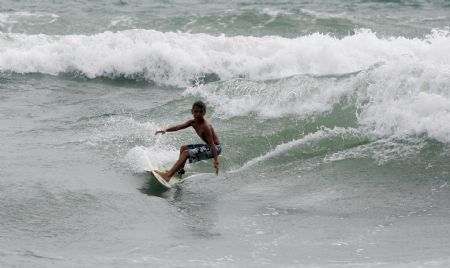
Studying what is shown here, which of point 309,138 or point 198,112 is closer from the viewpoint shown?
point 198,112

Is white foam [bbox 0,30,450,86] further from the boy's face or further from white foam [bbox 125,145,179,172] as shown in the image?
the boy's face

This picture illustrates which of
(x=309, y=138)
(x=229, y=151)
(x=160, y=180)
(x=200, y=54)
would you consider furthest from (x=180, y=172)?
(x=200, y=54)

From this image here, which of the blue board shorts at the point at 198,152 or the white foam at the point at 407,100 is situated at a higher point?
the white foam at the point at 407,100

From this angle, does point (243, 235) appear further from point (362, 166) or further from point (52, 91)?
point (52, 91)

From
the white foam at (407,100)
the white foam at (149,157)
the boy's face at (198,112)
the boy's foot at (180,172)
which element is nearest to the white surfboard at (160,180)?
the white foam at (149,157)

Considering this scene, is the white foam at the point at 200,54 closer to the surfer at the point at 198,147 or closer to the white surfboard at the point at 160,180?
the surfer at the point at 198,147

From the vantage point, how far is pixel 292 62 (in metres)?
18.8

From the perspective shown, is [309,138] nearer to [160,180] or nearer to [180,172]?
[180,172]

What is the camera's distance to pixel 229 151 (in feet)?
38.9

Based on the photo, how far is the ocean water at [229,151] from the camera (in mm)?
7715

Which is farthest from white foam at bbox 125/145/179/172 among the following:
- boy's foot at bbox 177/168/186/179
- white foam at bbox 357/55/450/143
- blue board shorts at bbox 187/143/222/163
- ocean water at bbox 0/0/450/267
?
white foam at bbox 357/55/450/143

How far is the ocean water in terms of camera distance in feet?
25.3

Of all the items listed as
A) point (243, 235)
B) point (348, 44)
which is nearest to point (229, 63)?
point (348, 44)

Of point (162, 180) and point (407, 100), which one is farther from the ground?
point (407, 100)
